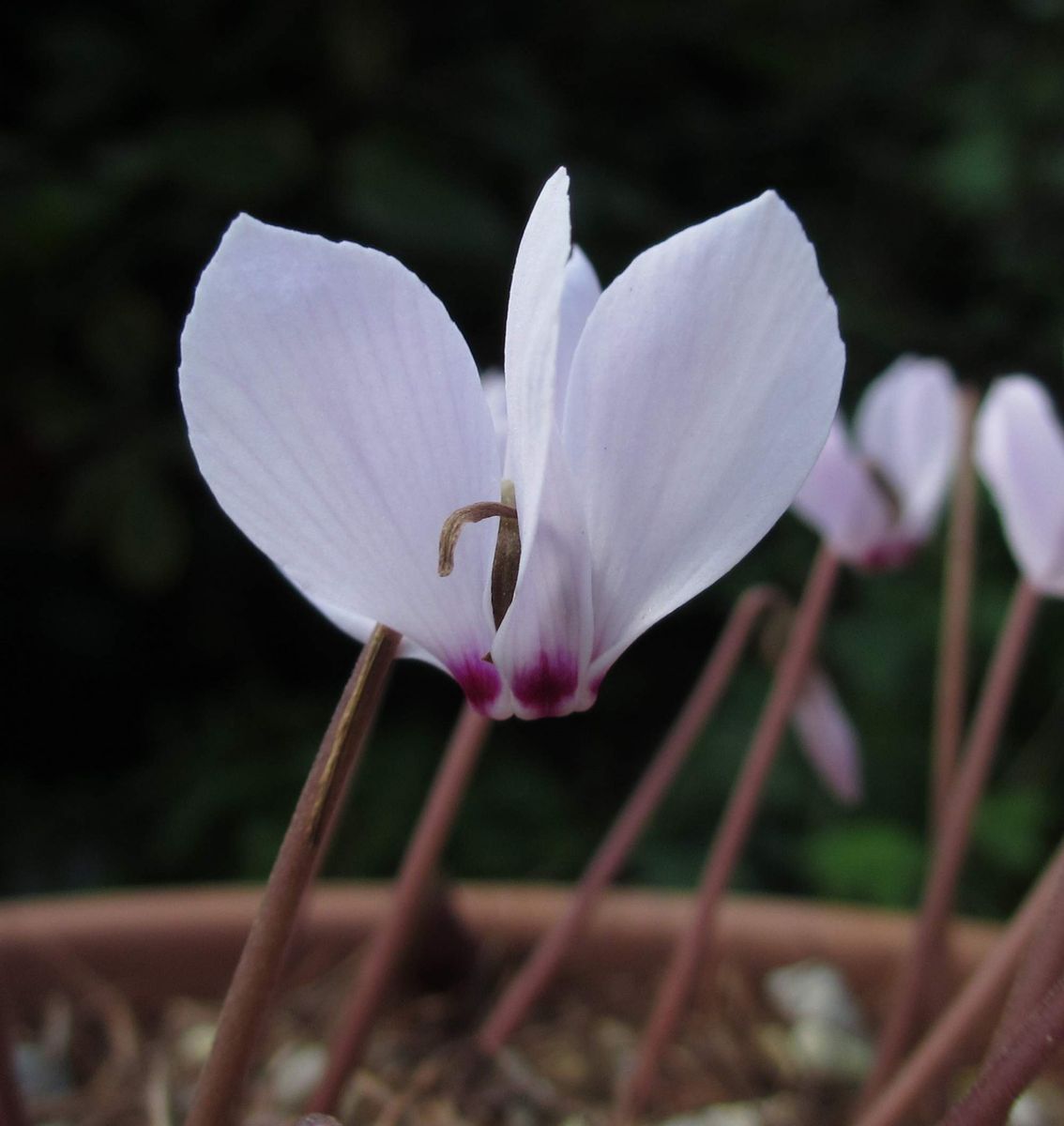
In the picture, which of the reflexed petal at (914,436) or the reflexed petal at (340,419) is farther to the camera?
the reflexed petal at (914,436)

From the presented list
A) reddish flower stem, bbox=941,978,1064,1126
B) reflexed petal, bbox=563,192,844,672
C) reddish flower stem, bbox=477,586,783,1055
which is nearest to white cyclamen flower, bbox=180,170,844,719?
reflexed petal, bbox=563,192,844,672

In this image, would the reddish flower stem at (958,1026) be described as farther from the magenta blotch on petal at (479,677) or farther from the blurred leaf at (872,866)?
the blurred leaf at (872,866)

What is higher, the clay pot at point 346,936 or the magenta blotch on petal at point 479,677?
the magenta blotch on petal at point 479,677

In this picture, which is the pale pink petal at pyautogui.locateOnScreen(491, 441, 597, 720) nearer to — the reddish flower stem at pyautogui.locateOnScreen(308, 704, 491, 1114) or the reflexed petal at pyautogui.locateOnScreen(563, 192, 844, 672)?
the reflexed petal at pyautogui.locateOnScreen(563, 192, 844, 672)

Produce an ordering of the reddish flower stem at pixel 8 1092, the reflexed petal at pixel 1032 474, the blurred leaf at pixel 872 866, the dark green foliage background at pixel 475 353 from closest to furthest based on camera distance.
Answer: the reddish flower stem at pixel 8 1092 < the reflexed petal at pixel 1032 474 < the blurred leaf at pixel 872 866 < the dark green foliage background at pixel 475 353

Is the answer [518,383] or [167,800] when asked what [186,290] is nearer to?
[167,800]

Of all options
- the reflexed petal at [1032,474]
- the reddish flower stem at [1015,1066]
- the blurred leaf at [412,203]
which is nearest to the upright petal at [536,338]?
the reddish flower stem at [1015,1066]

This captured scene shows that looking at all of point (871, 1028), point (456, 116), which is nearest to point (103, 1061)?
point (871, 1028)

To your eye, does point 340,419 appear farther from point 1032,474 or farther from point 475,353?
point 475,353
